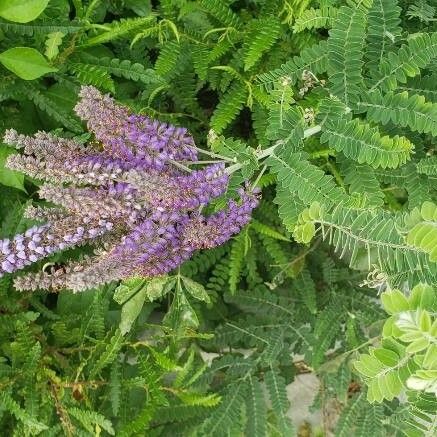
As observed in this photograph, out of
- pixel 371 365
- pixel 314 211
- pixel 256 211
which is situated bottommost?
pixel 256 211

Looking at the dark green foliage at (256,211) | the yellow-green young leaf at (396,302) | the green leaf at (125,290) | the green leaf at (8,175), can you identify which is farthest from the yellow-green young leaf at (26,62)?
the yellow-green young leaf at (396,302)

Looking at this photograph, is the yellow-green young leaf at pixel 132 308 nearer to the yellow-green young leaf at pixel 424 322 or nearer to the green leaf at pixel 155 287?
the green leaf at pixel 155 287

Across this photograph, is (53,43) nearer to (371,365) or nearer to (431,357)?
(371,365)

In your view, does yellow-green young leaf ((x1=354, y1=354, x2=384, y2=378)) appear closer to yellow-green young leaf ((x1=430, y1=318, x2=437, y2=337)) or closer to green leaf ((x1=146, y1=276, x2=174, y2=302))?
yellow-green young leaf ((x1=430, y1=318, x2=437, y2=337))

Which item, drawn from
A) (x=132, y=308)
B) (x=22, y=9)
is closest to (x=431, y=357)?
(x=132, y=308)

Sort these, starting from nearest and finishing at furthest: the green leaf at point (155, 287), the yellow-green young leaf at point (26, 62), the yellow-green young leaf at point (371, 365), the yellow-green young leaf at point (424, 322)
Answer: the yellow-green young leaf at point (424, 322) → the yellow-green young leaf at point (371, 365) → the yellow-green young leaf at point (26, 62) → the green leaf at point (155, 287)

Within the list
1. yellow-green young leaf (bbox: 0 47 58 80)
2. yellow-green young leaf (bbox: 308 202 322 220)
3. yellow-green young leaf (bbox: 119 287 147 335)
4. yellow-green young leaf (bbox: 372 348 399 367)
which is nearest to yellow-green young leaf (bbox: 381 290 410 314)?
yellow-green young leaf (bbox: 372 348 399 367)

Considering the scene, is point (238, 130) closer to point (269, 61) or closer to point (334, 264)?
point (269, 61)
